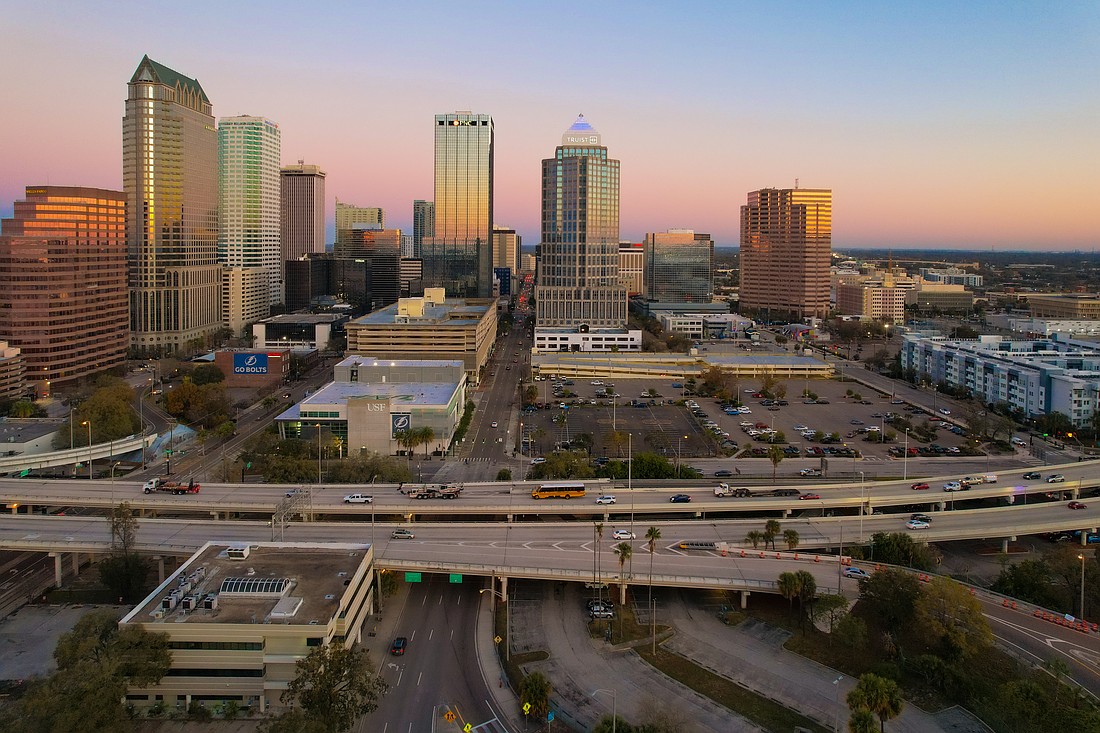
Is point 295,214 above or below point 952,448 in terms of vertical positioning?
above

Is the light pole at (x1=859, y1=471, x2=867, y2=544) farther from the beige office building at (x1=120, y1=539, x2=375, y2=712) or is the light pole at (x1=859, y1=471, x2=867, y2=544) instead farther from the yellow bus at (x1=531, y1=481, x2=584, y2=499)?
the beige office building at (x1=120, y1=539, x2=375, y2=712)

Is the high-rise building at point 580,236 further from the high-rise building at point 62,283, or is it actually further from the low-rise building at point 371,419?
the low-rise building at point 371,419

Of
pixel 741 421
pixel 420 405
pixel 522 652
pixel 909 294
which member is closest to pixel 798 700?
pixel 522 652

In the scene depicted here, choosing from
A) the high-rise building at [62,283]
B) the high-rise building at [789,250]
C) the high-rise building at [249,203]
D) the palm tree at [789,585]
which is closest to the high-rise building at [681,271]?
the high-rise building at [789,250]

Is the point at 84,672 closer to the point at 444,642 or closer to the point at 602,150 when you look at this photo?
the point at 444,642

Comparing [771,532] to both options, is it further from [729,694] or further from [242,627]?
[242,627]

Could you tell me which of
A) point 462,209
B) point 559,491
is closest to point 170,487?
point 559,491

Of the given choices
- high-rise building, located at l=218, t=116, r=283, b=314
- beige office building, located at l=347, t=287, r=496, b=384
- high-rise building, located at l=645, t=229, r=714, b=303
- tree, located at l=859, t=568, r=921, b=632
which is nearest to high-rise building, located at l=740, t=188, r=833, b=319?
high-rise building, located at l=645, t=229, r=714, b=303
